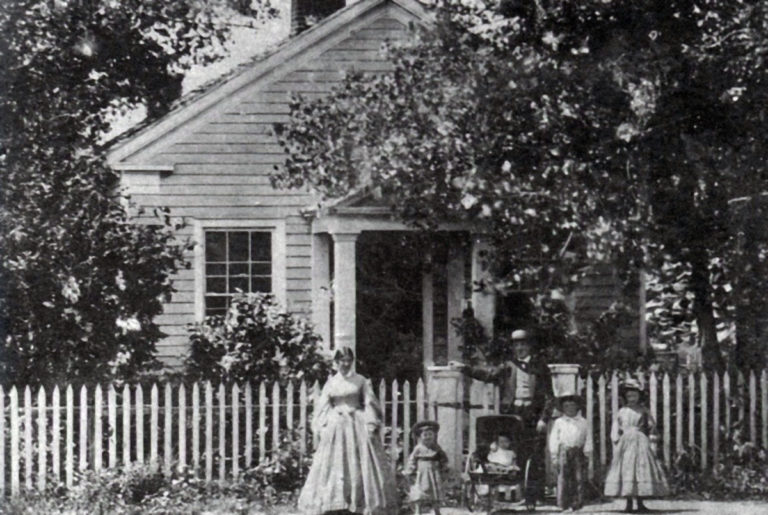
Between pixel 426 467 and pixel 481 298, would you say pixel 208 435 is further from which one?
pixel 481 298

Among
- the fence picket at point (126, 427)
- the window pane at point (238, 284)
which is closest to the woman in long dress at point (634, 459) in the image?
the fence picket at point (126, 427)

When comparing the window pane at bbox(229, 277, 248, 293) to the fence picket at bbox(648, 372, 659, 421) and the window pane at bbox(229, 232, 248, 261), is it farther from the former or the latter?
the fence picket at bbox(648, 372, 659, 421)

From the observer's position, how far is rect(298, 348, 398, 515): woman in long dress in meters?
10.0

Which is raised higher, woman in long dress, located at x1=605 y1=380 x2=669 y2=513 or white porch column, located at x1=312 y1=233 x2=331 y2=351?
white porch column, located at x1=312 y1=233 x2=331 y2=351

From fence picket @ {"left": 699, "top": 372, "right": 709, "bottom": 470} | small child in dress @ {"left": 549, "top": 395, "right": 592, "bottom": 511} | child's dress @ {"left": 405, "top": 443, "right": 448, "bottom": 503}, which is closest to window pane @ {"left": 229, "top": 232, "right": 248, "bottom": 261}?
child's dress @ {"left": 405, "top": 443, "right": 448, "bottom": 503}

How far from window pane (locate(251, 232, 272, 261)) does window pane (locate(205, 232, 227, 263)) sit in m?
0.40

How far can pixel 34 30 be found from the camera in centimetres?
1198

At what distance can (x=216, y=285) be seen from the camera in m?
15.7

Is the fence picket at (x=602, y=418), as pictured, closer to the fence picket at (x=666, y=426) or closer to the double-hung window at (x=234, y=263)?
the fence picket at (x=666, y=426)

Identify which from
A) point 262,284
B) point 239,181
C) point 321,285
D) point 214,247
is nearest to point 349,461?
point 321,285

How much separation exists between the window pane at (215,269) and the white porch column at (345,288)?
2063mm

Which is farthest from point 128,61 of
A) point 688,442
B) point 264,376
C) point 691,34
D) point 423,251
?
point 688,442

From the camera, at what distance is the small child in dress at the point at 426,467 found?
33.9ft

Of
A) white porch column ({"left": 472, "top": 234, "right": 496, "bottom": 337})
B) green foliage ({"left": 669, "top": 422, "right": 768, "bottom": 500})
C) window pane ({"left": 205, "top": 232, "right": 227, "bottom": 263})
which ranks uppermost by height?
window pane ({"left": 205, "top": 232, "right": 227, "bottom": 263})
